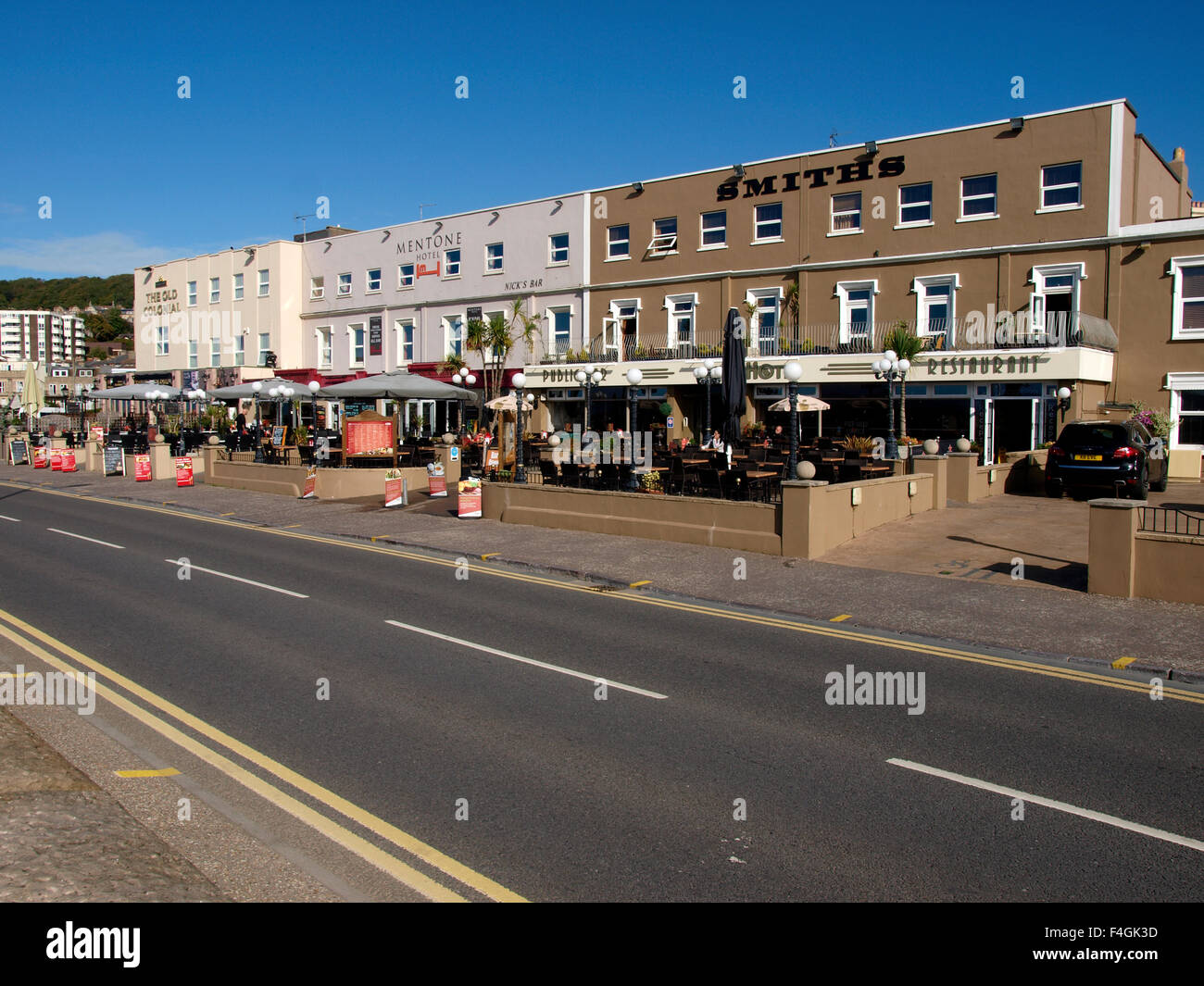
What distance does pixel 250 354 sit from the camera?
2045 inches

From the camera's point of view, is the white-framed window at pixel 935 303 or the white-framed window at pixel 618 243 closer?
the white-framed window at pixel 935 303

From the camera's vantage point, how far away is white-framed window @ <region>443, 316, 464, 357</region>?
43625mm

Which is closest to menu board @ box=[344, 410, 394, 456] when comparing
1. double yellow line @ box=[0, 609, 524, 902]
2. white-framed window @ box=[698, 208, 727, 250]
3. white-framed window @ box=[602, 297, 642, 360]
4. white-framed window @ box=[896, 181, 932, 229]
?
white-framed window @ box=[602, 297, 642, 360]

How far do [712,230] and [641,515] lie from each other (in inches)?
848

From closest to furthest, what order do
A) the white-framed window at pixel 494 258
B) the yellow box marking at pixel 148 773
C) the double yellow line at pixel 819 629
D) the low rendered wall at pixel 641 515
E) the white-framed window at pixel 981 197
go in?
1. the yellow box marking at pixel 148 773
2. the double yellow line at pixel 819 629
3. the low rendered wall at pixel 641 515
4. the white-framed window at pixel 981 197
5. the white-framed window at pixel 494 258

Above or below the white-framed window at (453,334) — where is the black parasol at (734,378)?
below

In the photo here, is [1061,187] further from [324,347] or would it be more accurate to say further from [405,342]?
[324,347]

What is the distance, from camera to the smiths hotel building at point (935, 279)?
87.7ft

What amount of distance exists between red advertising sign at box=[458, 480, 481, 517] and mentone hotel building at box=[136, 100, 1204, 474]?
36.4ft

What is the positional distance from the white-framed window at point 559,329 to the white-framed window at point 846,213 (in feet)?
39.7

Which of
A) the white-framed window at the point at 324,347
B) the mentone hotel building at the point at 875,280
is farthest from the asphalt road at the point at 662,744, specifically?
the white-framed window at the point at 324,347

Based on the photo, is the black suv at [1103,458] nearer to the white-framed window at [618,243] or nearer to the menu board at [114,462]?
the white-framed window at [618,243]
